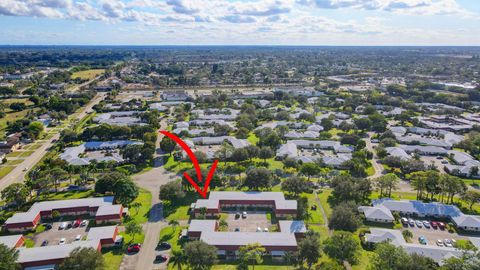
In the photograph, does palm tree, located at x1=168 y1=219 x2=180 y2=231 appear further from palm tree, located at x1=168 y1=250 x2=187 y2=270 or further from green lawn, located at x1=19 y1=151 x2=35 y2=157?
green lawn, located at x1=19 y1=151 x2=35 y2=157

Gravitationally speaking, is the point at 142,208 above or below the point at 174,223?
below

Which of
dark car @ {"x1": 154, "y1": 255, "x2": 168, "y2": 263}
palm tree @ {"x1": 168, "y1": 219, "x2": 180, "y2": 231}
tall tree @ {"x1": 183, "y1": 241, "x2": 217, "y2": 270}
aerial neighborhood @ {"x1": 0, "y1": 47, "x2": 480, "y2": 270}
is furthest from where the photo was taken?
palm tree @ {"x1": 168, "y1": 219, "x2": 180, "y2": 231}

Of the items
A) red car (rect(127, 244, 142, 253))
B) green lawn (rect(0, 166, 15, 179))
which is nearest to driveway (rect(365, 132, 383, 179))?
red car (rect(127, 244, 142, 253))

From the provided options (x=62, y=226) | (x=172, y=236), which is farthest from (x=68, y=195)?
(x=172, y=236)

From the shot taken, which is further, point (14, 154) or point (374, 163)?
point (14, 154)

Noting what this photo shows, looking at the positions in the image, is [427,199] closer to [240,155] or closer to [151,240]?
[240,155]

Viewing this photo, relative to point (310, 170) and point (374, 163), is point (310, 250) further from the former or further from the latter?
point (374, 163)

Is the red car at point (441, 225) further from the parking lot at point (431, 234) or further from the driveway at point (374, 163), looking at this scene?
the driveway at point (374, 163)
